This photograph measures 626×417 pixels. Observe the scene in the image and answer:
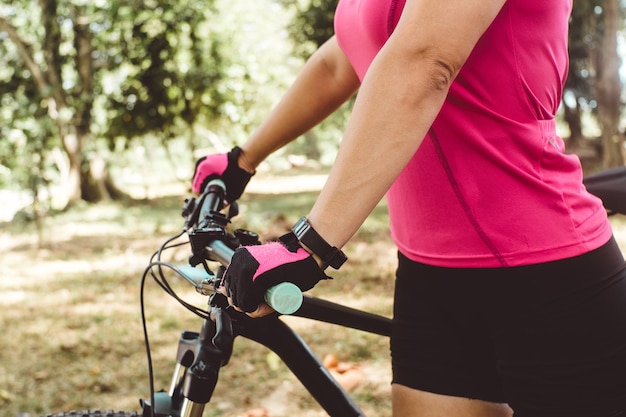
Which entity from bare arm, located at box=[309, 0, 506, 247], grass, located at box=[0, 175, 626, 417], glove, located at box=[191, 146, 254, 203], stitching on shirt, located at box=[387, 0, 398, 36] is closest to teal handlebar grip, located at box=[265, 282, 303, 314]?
bare arm, located at box=[309, 0, 506, 247]

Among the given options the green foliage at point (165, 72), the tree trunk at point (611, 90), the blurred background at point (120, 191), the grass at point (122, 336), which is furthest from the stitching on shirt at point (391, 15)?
the green foliage at point (165, 72)

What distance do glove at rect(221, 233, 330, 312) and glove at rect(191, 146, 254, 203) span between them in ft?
2.32

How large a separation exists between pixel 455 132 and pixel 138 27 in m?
15.3

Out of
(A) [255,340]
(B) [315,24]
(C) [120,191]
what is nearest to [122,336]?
(A) [255,340]

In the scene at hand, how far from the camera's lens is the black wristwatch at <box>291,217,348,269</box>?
104cm

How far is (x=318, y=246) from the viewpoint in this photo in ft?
3.40

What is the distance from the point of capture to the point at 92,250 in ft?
→ 32.0

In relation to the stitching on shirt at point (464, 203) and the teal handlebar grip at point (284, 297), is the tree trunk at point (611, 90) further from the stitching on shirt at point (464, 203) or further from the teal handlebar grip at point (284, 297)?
the teal handlebar grip at point (284, 297)

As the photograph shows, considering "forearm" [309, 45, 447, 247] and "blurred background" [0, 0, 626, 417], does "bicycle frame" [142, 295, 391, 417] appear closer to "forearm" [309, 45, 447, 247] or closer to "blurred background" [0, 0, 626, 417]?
"forearm" [309, 45, 447, 247]

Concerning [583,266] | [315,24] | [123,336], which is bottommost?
[123,336]

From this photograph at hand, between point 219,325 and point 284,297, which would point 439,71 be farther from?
point 219,325

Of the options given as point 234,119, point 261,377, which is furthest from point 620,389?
point 234,119

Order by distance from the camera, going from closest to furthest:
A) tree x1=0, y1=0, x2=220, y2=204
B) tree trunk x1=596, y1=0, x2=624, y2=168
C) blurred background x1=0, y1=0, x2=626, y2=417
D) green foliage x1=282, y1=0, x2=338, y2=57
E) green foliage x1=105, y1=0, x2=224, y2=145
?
1. blurred background x1=0, y1=0, x2=626, y2=417
2. tree trunk x1=596, y1=0, x2=624, y2=168
3. green foliage x1=282, y1=0, x2=338, y2=57
4. tree x1=0, y1=0, x2=220, y2=204
5. green foliage x1=105, y1=0, x2=224, y2=145

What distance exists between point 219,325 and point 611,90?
11726 millimetres
